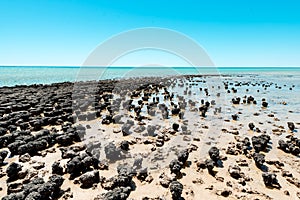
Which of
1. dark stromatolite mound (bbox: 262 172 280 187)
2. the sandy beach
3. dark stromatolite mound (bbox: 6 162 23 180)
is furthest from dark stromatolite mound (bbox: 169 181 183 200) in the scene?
dark stromatolite mound (bbox: 6 162 23 180)

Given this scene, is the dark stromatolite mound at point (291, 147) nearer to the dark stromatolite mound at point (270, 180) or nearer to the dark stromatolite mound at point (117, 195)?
the dark stromatolite mound at point (270, 180)

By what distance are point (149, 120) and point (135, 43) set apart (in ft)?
29.8

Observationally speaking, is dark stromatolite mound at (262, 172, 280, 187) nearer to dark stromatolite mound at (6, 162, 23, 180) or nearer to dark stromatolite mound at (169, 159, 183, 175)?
dark stromatolite mound at (169, 159, 183, 175)

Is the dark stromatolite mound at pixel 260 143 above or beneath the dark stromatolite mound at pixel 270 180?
above

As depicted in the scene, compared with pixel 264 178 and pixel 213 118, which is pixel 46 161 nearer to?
pixel 264 178

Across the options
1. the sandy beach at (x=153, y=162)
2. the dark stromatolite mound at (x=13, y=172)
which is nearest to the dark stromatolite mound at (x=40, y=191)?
the sandy beach at (x=153, y=162)

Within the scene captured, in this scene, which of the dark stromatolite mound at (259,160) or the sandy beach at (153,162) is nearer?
the sandy beach at (153,162)

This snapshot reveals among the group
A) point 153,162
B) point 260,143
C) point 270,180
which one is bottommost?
point 153,162

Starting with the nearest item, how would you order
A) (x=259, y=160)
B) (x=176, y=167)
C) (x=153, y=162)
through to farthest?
(x=176, y=167), (x=259, y=160), (x=153, y=162)

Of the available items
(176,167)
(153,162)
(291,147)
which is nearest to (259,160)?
(291,147)

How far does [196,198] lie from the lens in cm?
702

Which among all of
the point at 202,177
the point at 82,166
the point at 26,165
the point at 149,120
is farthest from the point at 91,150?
the point at 149,120

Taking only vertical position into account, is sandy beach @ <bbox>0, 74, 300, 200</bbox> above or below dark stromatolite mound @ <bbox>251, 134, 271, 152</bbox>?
below

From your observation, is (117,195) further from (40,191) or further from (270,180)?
(270,180)
